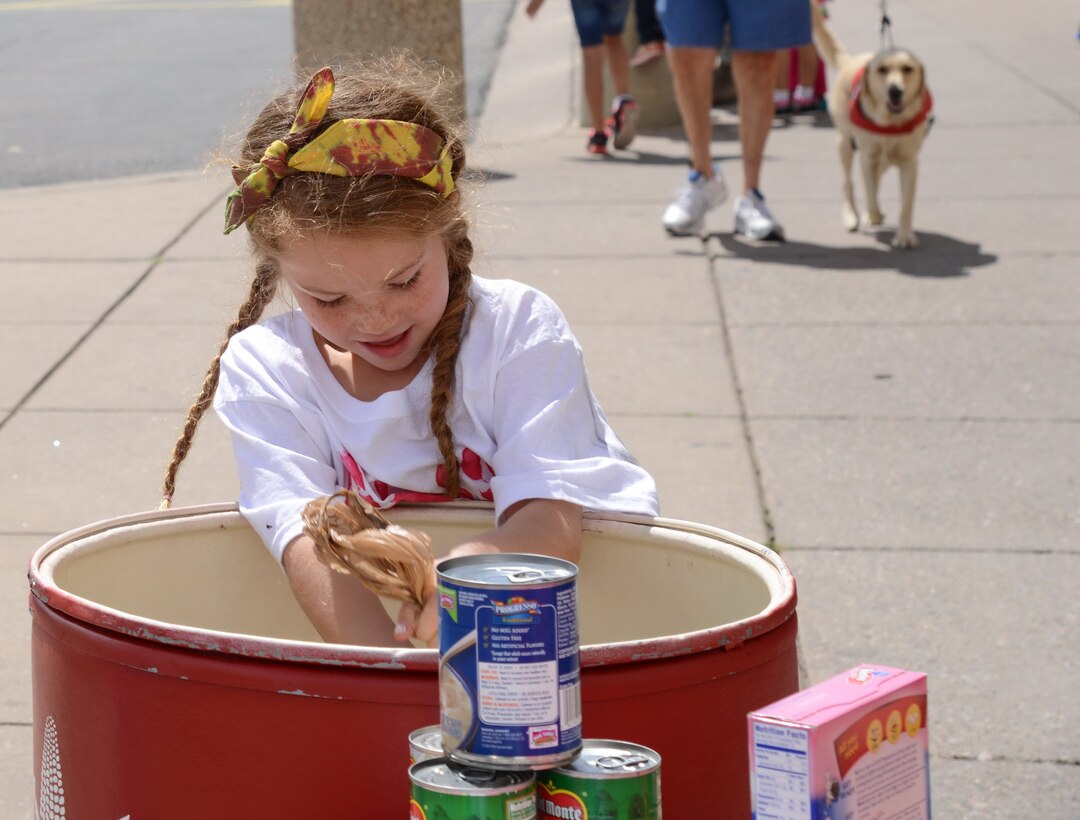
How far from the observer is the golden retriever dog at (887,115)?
6.49m

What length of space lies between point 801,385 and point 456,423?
Result: 2.78 metres

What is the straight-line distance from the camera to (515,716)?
1.40 meters

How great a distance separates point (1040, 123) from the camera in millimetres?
9539

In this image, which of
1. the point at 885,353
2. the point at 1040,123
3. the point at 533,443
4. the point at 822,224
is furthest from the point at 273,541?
the point at 1040,123

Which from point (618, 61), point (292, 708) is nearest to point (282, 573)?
point (292, 708)

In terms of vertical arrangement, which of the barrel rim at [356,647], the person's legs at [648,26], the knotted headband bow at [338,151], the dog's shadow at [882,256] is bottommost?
the dog's shadow at [882,256]

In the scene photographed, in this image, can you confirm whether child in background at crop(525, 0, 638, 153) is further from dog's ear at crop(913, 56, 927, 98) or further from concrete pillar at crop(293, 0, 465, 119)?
dog's ear at crop(913, 56, 927, 98)

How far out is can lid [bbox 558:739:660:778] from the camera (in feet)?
4.67

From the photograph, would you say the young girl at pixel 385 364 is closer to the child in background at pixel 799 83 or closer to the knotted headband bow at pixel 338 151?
the knotted headband bow at pixel 338 151

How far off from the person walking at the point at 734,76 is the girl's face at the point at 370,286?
4.13 meters

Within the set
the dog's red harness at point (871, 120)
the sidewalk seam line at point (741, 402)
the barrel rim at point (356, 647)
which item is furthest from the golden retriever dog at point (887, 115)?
the barrel rim at point (356, 647)

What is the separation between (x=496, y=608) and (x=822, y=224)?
600 cm

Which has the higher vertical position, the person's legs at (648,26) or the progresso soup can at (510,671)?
the progresso soup can at (510,671)

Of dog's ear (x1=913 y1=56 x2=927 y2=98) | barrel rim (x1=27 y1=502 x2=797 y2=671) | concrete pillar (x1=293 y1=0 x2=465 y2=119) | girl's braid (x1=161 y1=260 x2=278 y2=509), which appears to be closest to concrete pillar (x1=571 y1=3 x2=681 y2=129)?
concrete pillar (x1=293 y1=0 x2=465 y2=119)
